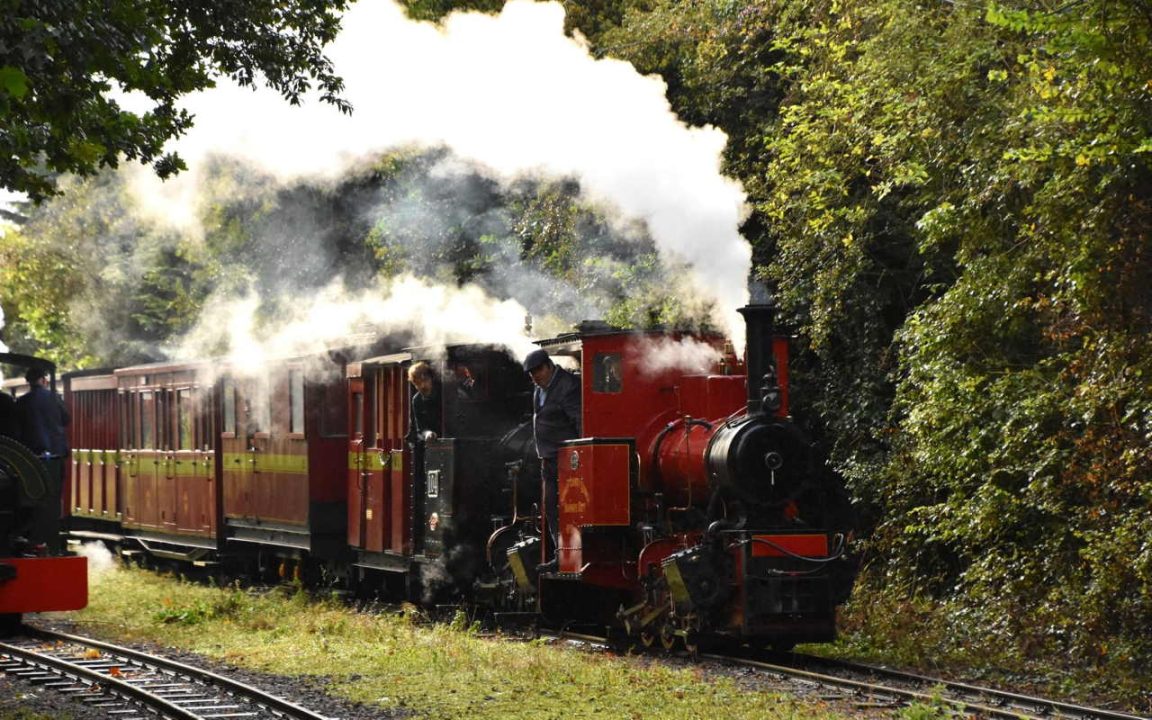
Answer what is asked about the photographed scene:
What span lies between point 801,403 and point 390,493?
562cm

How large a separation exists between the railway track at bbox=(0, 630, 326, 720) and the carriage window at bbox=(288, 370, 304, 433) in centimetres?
350

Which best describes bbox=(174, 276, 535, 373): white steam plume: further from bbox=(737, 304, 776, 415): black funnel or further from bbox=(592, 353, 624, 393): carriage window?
bbox=(737, 304, 776, 415): black funnel

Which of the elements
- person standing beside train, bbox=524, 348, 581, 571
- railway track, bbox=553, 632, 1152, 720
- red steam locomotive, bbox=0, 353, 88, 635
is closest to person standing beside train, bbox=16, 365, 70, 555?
red steam locomotive, bbox=0, 353, 88, 635

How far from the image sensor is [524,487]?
1346 cm

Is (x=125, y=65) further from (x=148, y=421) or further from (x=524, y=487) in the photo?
(x=148, y=421)

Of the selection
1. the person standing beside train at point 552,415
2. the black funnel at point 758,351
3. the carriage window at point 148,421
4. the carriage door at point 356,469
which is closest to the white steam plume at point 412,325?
the carriage door at point 356,469

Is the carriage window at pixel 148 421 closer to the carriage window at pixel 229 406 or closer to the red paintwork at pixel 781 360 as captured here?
the carriage window at pixel 229 406

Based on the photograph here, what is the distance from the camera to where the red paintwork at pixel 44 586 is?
12586 mm

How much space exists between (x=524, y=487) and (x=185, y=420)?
7.90 meters

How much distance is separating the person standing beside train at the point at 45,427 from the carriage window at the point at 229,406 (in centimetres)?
462

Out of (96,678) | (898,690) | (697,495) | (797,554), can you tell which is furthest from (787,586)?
(96,678)

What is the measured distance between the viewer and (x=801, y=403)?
18469 millimetres

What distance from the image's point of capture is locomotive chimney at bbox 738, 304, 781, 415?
1081cm

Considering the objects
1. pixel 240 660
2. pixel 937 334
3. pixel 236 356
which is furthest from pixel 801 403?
pixel 240 660
